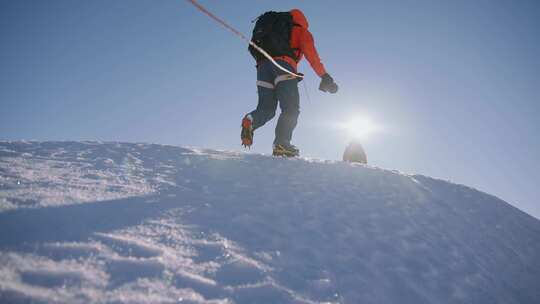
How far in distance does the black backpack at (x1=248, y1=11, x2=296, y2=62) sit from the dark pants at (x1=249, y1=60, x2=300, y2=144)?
0.53 ft

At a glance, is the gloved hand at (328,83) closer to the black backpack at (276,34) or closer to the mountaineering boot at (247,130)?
the black backpack at (276,34)

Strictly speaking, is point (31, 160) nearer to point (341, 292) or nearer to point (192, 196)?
point (192, 196)

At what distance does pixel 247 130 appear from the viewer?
4.30 m

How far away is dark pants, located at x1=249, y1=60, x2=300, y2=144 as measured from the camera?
14.2 ft

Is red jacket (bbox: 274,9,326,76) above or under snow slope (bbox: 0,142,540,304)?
above

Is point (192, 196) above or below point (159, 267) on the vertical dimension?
above

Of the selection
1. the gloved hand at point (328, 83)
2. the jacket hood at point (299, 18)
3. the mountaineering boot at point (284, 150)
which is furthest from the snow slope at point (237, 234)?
the jacket hood at point (299, 18)

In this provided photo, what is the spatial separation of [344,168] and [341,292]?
2.05m

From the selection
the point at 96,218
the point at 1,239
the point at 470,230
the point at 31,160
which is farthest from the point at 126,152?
the point at 470,230

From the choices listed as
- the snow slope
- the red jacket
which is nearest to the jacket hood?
the red jacket

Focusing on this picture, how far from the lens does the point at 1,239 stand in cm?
138

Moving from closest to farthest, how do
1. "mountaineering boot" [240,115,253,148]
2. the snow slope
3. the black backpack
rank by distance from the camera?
the snow slope
"mountaineering boot" [240,115,253,148]
the black backpack

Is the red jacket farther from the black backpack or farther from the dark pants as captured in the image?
the dark pants

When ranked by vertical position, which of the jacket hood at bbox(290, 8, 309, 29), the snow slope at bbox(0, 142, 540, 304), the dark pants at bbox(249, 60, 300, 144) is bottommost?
the snow slope at bbox(0, 142, 540, 304)
